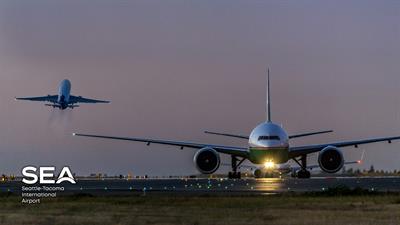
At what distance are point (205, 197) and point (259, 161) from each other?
34.4 metres

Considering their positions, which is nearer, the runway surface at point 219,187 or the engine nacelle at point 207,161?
the runway surface at point 219,187

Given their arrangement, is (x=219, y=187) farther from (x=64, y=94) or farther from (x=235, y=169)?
(x=64, y=94)

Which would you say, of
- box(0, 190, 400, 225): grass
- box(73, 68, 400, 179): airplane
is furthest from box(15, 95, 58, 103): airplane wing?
box(0, 190, 400, 225): grass

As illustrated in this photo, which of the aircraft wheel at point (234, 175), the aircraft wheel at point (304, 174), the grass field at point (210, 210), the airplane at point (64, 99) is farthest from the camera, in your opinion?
the airplane at point (64, 99)

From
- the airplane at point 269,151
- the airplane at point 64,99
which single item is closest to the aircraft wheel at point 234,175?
the airplane at point 269,151

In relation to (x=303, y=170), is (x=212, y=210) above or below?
below

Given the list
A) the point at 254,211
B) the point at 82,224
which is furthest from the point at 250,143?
the point at 82,224

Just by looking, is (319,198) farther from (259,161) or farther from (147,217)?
(259,161)

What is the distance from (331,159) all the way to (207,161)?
1010 centimetres

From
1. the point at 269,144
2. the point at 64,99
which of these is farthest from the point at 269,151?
the point at 64,99

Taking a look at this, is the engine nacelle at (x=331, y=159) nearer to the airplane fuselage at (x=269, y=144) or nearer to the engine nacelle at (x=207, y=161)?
the airplane fuselage at (x=269, y=144)

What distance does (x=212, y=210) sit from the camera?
3897cm

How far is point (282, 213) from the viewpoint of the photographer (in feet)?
122

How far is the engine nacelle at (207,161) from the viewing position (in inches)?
3157
